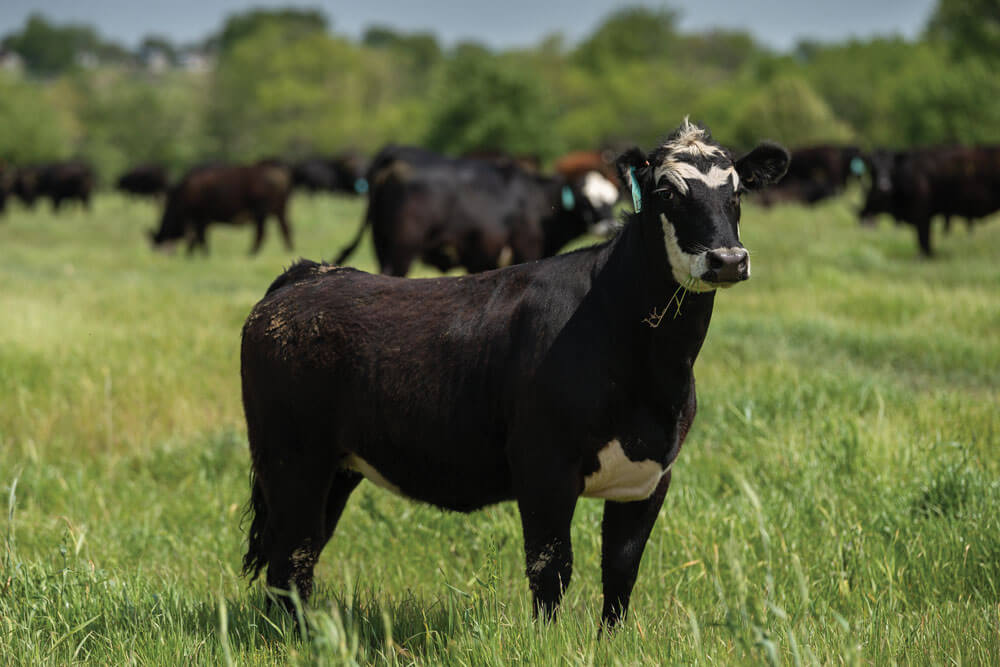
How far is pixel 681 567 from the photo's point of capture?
436 cm

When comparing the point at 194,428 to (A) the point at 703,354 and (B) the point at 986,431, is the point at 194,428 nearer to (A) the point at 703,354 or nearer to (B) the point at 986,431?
(A) the point at 703,354

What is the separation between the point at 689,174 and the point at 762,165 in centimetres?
43

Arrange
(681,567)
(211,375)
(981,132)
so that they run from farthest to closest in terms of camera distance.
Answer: (981,132), (211,375), (681,567)

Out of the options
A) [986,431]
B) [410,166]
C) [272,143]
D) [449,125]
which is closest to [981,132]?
[449,125]

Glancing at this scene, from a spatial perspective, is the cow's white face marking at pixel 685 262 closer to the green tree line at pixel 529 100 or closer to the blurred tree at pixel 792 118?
the green tree line at pixel 529 100

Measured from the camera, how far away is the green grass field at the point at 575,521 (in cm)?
323

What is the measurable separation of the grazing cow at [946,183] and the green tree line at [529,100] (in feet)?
91.9

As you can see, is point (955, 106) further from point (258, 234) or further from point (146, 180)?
point (146, 180)

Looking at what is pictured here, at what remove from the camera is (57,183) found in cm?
3662

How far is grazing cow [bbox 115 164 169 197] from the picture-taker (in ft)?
147

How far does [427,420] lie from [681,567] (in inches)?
56.1

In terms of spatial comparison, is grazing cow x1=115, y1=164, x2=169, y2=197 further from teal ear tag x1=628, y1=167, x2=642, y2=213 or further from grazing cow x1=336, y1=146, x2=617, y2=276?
teal ear tag x1=628, y1=167, x2=642, y2=213

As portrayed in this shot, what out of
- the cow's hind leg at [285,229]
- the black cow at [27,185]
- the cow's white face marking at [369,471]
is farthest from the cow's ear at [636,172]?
the black cow at [27,185]

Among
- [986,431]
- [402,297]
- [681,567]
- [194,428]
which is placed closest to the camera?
[402,297]
